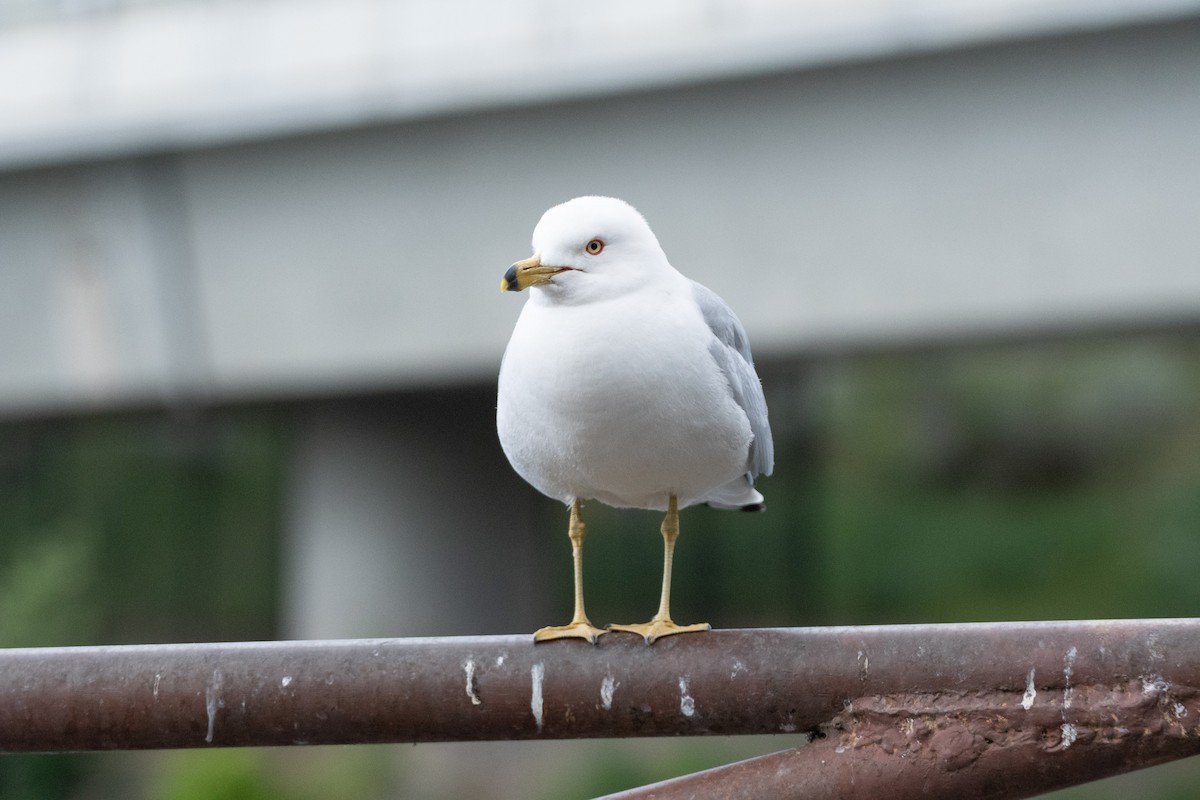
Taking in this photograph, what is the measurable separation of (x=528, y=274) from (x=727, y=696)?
0.99 m

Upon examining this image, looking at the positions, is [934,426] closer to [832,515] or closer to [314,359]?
[832,515]

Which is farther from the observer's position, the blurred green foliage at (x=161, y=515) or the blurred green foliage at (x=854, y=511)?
the blurred green foliage at (x=161, y=515)

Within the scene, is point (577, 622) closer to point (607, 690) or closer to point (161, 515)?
point (607, 690)

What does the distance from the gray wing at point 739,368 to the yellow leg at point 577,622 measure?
1.27 ft

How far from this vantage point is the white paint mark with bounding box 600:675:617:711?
2006 mm

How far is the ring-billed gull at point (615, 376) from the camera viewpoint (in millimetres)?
2537

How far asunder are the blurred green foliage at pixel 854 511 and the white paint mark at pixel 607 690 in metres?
11.5

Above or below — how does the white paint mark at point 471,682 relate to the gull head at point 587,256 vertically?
below

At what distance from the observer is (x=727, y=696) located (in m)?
1.97

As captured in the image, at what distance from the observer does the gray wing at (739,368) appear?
2777 millimetres

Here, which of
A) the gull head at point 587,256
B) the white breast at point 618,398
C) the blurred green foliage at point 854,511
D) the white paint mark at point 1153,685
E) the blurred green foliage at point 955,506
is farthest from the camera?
the blurred green foliage at point 955,506

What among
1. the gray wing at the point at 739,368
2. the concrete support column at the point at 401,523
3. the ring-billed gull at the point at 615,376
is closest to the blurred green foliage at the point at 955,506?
the concrete support column at the point at 401,523

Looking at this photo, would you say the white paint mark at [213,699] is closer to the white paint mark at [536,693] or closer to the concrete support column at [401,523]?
the white paint mark at [536,693]

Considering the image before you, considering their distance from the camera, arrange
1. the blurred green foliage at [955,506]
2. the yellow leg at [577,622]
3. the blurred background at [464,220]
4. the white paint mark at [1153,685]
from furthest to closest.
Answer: the blurred green foliage at [955,506]
the blurred background at [464,220]
the yellow leg at [577,622]
the white paint mark at [1153,685]
